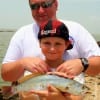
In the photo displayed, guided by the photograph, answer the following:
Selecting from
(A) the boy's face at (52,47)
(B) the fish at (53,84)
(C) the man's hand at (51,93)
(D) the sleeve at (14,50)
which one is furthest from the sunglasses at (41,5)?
(C) the man's hand at (51,93)

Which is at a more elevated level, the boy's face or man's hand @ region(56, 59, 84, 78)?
the boy's face

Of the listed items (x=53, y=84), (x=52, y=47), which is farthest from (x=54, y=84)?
(x=52, y=47)

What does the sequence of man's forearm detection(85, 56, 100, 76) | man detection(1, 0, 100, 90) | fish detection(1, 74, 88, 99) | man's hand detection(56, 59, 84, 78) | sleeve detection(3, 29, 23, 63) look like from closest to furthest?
fish detection(1, 74, 88, 99) < man's hand detection(56, 59, 84, 78) < man detection(1, 0, 100, 90) < man's forearm detection(85, 56, 100, 76) < sleeve detection(3, 29, 23, 63)

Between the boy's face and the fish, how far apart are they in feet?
1.27

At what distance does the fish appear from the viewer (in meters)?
4.95

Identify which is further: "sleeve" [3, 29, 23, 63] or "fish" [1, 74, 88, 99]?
"sleeve" [3, 29, 23, 63]

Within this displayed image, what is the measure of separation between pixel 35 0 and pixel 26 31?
20.0 inches

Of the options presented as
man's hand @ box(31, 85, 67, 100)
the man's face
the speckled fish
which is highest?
the man's face

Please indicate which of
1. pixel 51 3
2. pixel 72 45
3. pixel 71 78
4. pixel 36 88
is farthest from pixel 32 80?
pixel 51 3

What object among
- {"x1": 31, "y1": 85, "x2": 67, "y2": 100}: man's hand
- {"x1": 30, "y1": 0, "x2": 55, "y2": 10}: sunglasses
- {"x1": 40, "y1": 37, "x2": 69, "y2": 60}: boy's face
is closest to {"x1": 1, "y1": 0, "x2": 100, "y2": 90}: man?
{"x1": 30, "y1": 0, "x2": 55, "y2": 10}: sunglasses

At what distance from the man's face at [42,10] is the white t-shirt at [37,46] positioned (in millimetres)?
238

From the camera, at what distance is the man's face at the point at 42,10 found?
593 centimetres

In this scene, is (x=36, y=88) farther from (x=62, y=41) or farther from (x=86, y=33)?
(x=86, y=33)

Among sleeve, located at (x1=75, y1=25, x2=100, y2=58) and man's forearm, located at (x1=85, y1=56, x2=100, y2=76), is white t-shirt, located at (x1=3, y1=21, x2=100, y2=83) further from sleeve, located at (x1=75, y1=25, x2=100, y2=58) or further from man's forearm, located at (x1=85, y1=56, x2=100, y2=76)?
man's forearm, located at (x1=85, y1=56, x2=100, y2=76)
